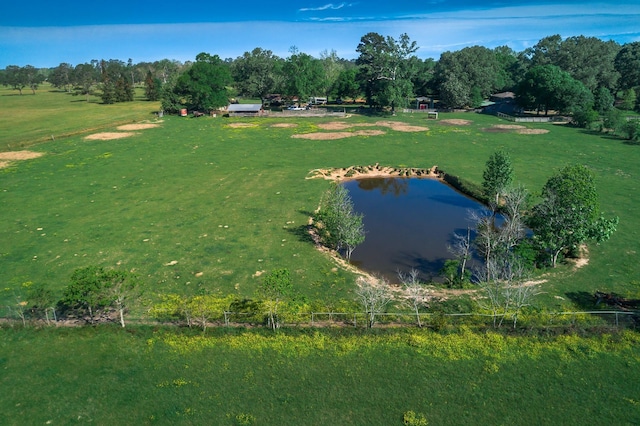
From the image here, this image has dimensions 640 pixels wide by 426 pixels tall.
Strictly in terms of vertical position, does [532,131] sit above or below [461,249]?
above

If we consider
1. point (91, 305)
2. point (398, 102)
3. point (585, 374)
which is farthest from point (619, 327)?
point (398, 102)

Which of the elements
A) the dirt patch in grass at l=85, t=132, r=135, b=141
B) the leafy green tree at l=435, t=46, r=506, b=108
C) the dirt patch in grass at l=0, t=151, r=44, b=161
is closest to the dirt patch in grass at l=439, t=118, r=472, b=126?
the leafy green tree at l=435, t=46, r=506, b=108

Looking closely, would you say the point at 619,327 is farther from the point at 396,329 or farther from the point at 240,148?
the point at 240,148

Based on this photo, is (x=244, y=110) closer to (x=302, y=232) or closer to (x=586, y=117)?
(x=302, y=232)

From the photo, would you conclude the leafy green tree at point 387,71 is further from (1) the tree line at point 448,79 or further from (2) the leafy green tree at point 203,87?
(2) the leafy green tree at point 203,87

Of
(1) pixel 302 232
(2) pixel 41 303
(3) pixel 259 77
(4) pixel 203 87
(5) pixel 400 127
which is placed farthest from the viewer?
(3) pixel 259 77

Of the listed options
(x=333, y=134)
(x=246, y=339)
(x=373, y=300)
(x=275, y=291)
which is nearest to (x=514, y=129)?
(x=333, y=134)
